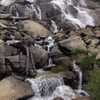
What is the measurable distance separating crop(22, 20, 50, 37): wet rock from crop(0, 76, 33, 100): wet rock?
22.1 feet

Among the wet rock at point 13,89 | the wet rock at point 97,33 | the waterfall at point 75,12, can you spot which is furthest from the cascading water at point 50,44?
the waterfall at point 75,12

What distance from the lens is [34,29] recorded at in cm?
2380

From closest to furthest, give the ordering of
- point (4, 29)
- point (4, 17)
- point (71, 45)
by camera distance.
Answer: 1. point (71, 45)
2. point (4, 29)
3. point (4, 17)

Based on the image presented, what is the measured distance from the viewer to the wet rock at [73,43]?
2102 cm

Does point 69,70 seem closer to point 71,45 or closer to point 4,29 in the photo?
point 71,45

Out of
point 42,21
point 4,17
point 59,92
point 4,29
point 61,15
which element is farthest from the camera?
point 61,15

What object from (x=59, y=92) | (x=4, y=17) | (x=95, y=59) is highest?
(x=4, y=17)

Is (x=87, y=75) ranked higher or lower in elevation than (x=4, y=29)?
lower

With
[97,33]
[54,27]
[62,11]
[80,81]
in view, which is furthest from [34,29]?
[80,81]

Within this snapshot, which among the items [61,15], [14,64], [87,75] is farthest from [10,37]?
[61,15]

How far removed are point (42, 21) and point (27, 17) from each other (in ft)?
5.11

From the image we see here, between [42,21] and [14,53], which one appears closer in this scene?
[14,53]

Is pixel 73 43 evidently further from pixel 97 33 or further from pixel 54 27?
pixel 54 27

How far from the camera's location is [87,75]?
18.8m
